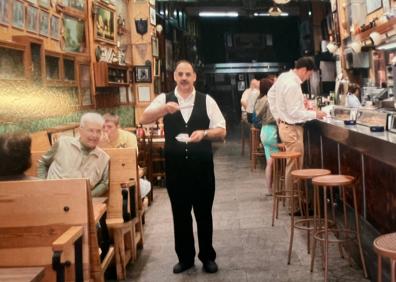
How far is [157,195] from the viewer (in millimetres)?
6945

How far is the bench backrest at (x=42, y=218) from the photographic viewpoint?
2.41m

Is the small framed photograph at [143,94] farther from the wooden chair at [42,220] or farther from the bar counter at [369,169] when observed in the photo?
the wooden chair at [42,220]

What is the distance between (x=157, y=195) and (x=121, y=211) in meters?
3.04

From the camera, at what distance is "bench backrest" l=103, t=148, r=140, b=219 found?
3918 millimetres

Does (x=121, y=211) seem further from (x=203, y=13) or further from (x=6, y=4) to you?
(x=203, y=13)

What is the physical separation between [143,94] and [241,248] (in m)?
5.25

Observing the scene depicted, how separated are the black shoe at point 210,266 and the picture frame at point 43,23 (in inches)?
108

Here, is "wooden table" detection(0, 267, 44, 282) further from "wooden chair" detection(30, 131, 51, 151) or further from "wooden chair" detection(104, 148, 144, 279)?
"wooden chair" detection(30, 131, 51, 151)

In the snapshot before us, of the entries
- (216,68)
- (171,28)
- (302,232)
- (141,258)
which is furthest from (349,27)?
(216,68)

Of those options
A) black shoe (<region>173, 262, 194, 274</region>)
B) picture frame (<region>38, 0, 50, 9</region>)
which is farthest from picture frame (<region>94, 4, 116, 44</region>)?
black shoe (<region>173, 262, 194, 274</region>)

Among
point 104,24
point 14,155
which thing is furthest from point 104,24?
point 14,155

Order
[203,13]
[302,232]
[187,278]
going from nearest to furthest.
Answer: [187,278], [302,232], [203,13]

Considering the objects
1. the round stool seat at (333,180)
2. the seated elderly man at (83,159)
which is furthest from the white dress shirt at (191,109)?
the round stool seat at (333,180)

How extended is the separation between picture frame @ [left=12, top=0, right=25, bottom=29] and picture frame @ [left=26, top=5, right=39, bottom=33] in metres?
0.10
